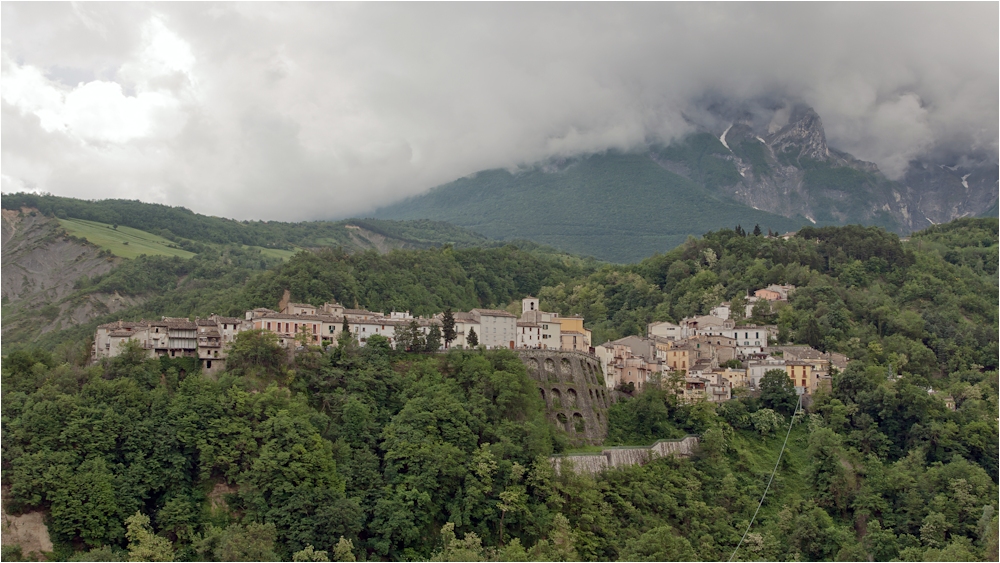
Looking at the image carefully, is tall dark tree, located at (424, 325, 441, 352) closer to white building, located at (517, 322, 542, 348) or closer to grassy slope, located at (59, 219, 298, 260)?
white building, located at (517, 322, 542, 348)

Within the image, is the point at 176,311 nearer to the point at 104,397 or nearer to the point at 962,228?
the point at 104,397

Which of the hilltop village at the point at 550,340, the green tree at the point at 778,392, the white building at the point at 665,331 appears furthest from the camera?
the white building at the point at 665,331

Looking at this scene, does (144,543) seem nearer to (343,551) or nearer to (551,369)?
(343,551)

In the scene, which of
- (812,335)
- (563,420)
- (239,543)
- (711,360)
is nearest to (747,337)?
(711,360)

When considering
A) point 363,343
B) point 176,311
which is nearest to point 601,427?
point 363,343

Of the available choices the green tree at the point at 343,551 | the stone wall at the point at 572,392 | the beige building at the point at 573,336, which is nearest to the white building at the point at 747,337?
the beige building at the point at 573,336

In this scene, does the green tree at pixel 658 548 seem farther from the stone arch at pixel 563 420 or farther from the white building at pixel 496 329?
the white building at pixel 496 329

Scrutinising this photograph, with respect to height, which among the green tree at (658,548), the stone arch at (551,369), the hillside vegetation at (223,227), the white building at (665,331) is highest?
the hillside vegetation at (223,227)
